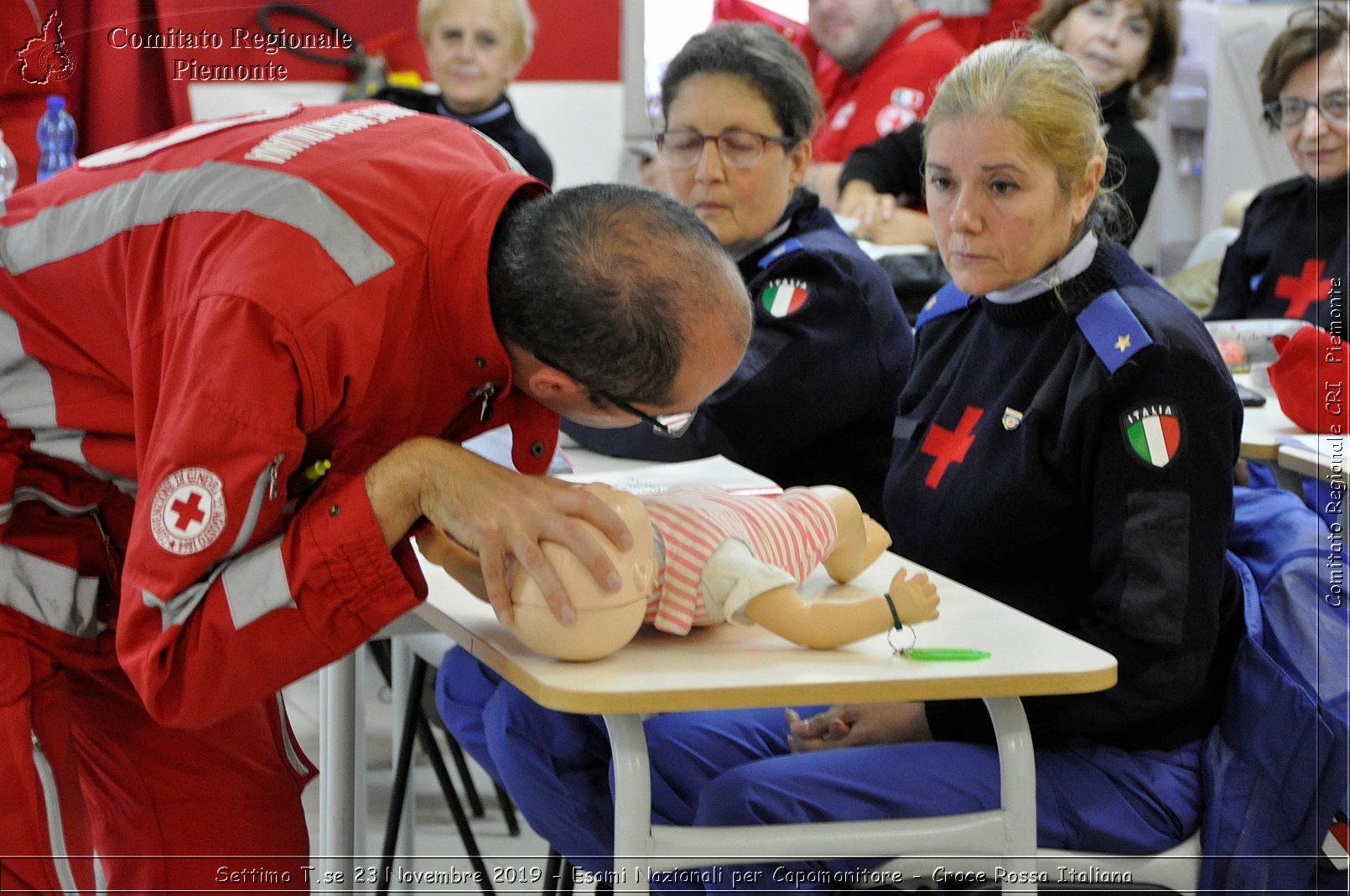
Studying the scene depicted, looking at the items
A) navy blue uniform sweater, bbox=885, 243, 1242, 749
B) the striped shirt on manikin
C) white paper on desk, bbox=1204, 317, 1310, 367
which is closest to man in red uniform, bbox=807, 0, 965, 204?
white paper on desk, bbox=1204, 317, 1310, 367

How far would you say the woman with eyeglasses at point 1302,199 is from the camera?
3180 millimetres

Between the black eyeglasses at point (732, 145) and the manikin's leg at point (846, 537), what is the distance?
0.96 m

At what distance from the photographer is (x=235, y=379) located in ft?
3.85

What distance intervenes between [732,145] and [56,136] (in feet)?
4.73

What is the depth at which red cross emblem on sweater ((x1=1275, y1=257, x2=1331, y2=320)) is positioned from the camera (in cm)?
329

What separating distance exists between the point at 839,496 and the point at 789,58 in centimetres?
115

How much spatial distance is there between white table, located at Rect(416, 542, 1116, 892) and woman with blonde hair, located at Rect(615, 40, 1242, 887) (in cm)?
13

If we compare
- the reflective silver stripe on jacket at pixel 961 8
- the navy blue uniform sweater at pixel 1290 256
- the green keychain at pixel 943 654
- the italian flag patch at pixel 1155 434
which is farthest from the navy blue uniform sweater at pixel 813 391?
the reflective silver stripe on jacket at pixel 961 8

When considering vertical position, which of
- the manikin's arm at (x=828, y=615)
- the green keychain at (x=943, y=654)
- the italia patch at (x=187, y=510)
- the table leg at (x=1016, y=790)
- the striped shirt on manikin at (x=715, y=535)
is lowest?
the table leg at (x=1016, y=790)

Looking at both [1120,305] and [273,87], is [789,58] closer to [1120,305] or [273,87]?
[1120,305]

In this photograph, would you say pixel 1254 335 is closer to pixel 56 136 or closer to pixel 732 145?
pixel 732 145

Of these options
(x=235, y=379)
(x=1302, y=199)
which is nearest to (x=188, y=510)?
(x=235, y=379)

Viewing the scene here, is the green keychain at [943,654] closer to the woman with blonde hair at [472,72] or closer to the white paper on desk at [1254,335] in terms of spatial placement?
the white paper on desk at [1254,335]

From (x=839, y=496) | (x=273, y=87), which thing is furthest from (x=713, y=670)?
(x=273, y=87)
